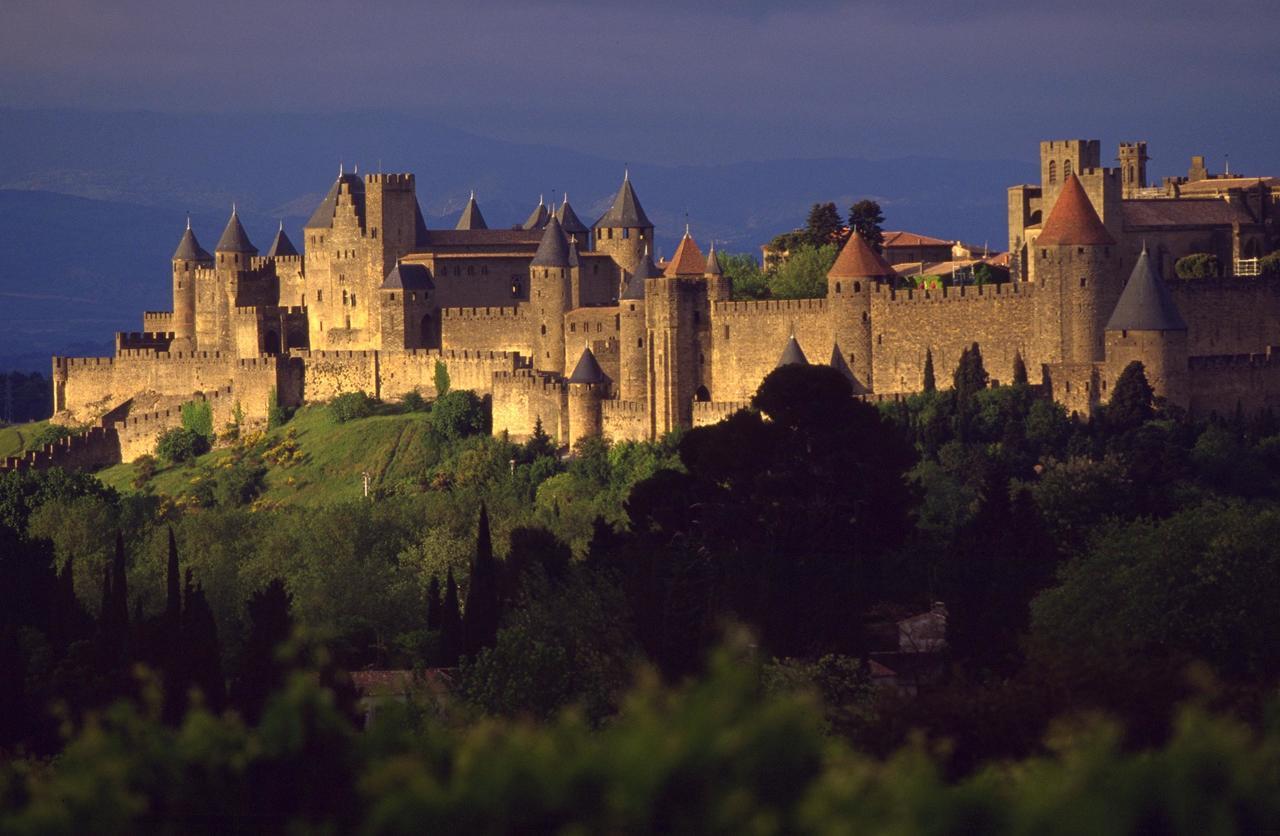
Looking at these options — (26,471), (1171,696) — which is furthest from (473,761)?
(26,471)

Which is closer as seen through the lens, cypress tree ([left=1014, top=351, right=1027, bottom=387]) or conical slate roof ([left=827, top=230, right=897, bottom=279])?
cypress tree ([left=1014, top=351, right=1027, bottom=387])

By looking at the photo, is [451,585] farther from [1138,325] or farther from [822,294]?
[822,294]

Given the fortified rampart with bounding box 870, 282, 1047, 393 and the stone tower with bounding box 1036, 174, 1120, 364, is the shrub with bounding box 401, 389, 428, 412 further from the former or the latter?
the stone tower with bounding box 1036, 174, 1120, 364

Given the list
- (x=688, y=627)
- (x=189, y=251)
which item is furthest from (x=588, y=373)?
(x=688, y=627)

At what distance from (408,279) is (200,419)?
26.3 feet

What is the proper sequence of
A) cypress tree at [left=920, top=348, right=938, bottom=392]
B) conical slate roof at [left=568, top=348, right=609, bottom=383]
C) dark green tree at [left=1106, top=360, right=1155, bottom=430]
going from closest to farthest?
dark green tree at [left=1106, top=360, right=1155, bottom=430], cypress tree at [left=920, top=348, right=938, bottom=392], conical slate roof at [left=568, top=348, right=609, bottom=383]

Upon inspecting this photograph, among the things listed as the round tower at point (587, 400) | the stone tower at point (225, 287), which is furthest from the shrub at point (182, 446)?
the round tower at point (587, 400)

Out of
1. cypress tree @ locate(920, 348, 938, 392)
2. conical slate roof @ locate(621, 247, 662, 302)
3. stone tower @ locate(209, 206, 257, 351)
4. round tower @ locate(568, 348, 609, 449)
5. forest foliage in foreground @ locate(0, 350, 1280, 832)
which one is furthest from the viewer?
stone tower @ locate(209, 206, 257, 351)

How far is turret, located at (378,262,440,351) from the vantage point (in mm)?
75500

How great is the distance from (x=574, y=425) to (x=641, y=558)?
2059cm

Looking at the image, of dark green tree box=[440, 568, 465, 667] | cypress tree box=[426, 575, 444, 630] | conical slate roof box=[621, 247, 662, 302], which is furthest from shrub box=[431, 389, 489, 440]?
dark green tree box=[440, 568, 465, 667]

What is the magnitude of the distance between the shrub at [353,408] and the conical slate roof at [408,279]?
313 cm

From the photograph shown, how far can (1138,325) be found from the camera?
193 feet

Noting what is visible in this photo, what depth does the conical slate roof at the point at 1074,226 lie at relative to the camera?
200ft
